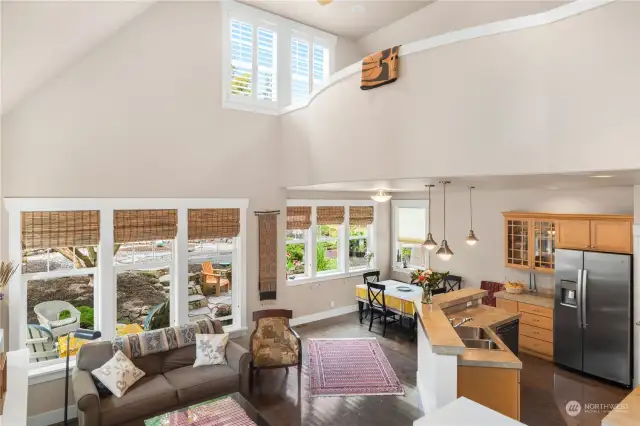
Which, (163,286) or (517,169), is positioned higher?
(517,169)

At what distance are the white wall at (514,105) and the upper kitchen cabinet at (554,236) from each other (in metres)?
3.00

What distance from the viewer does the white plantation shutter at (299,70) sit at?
7360 millimetres

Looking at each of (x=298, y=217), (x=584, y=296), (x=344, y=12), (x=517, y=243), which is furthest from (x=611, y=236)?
(x=344, y=12)

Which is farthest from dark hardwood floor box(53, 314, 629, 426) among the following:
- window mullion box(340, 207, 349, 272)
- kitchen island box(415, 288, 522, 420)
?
window mullion box(340, 207, 349, 272)

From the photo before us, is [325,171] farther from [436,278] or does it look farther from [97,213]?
[97,213]

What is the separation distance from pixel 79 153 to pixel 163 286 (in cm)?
228

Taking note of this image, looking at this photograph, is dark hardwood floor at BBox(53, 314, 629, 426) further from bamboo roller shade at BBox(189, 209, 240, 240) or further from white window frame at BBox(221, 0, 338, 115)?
white window frame at BBox(221, 0, 338, 115)

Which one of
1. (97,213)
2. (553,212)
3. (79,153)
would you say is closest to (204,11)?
(79,153)

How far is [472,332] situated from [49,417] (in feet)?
17.5

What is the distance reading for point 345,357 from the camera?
6.30 metres

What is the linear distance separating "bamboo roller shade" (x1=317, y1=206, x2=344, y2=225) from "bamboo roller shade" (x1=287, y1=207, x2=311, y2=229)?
0.34 metres

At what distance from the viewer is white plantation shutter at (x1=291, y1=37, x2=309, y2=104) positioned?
7360mm

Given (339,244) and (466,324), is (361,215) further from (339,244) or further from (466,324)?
(466,324)

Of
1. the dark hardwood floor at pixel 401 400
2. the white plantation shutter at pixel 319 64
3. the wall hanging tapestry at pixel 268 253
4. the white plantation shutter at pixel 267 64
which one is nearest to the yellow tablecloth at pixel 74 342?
the dark hardwood floor at pixel 401 400
